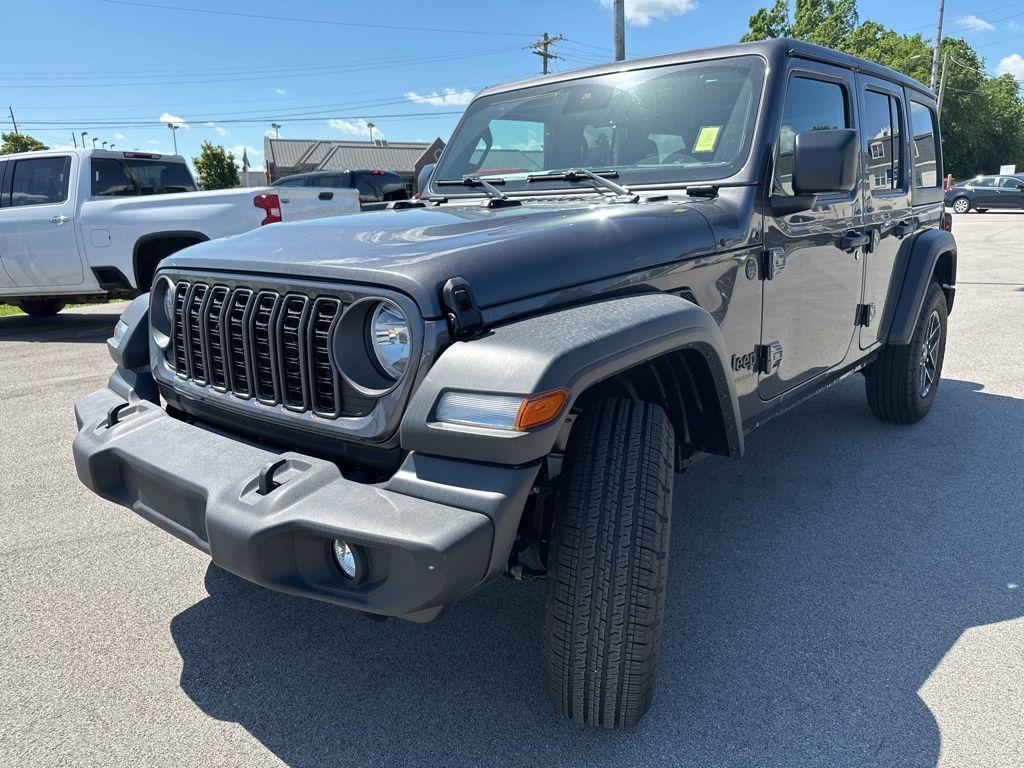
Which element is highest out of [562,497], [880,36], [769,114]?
[880,36]

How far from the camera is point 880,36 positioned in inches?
Result: 2222

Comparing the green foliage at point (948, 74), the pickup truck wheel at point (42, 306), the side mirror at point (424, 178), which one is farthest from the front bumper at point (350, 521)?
the green foliage at point (948, 74)

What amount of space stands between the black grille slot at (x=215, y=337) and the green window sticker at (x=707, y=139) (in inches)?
70.7

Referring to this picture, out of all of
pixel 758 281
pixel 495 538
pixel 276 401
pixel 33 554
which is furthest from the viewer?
pixel 33 554

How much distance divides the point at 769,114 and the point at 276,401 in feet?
6.74

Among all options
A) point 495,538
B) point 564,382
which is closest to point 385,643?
point 495,538

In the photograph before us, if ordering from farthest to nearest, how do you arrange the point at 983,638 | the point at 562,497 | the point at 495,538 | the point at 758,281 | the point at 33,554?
the point at 33,554
the point at 758,281
the point at 983,638
the point at 562,497
the point at 495,538

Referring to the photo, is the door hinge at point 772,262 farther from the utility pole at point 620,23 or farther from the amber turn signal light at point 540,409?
the utility pole at point 620,23

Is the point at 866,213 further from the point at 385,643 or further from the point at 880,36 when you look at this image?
the point at 880,36

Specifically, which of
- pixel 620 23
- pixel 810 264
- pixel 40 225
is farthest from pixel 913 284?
pixel 620 23

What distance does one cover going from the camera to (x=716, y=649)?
8.05 feet

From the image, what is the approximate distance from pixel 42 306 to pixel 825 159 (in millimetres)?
9946

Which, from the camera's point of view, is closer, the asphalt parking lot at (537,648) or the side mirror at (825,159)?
the asphalt parking lot at (537,648)

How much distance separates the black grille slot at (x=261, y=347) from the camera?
2164 mm
